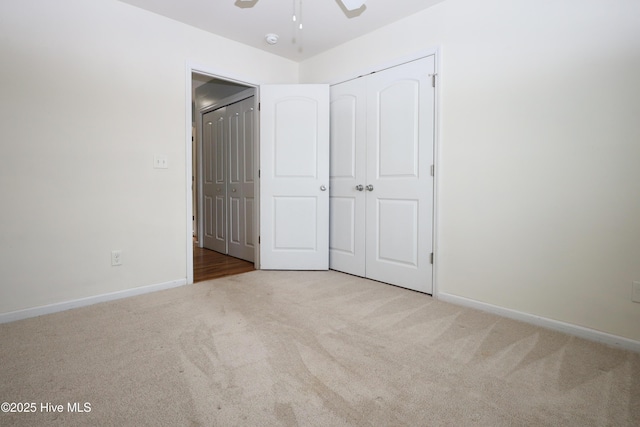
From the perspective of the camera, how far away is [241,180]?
4164 millimetres

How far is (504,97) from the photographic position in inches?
89.7

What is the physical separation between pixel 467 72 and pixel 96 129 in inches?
110

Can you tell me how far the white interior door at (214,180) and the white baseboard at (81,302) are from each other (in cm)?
169

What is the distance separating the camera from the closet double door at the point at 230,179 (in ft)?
13.2

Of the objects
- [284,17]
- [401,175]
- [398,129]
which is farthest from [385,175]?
[284,17]

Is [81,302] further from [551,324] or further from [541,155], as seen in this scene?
[541,155]

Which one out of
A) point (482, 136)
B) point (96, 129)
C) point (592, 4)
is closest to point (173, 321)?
point (96, 129)

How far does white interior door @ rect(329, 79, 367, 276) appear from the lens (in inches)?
129

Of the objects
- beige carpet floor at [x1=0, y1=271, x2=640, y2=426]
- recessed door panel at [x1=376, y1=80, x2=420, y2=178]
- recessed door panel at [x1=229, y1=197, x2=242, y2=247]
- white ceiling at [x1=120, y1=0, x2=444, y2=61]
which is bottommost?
beige carpet floor at [x1=0, y1=271, x2=640, y2=426]

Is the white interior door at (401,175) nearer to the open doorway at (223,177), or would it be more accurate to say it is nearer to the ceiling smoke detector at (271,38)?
the ceiling smoke detector at (271,38)

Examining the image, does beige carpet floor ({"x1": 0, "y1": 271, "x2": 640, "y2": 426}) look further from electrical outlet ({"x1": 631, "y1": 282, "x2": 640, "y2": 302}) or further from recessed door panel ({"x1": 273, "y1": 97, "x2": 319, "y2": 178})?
recessed door panel ({"x1": 273, "y1": 97, "x2": 319, "y2": 178})

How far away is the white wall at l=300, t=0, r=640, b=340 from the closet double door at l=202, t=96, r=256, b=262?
87.0 inches

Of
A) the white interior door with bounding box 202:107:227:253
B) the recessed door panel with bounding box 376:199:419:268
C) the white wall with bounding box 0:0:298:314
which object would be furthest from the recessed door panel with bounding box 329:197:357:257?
the white interior door with bounding box 202:107:227:253

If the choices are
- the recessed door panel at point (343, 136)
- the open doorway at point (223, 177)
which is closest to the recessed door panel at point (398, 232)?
the recessed door panel at point (343, 136)
